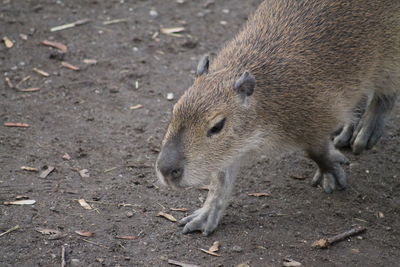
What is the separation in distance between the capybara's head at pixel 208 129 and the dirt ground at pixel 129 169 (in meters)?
0.44

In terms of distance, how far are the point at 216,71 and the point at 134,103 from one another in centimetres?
202

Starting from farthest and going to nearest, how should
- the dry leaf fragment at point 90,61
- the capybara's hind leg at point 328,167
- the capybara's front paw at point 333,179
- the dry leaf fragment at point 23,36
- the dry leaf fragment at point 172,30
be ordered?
the dry leaf fragment at point 172,30, the dry leaf fragment at point 23,36, the dry leaf fragment at point 90,61, the capybara's front paw at point 333,179, the capybara's hind leg at point 328,167

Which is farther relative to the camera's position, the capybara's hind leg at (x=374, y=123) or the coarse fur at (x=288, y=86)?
the capybara's hind leg at (x=374, y=123)

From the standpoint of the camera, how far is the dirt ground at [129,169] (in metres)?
5.09

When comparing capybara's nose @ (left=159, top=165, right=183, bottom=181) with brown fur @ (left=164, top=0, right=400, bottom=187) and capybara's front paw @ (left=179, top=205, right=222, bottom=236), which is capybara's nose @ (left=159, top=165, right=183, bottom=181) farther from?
capybara's front paw @ (left=179, top=205, right=222, bottom=236)

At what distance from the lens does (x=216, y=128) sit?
5.06 meters

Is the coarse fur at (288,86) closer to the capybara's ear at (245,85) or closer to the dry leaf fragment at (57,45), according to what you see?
the capybara's ear at (245,85)

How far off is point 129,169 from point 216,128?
1.44m

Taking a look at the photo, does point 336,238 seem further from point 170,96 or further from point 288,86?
point 170,96

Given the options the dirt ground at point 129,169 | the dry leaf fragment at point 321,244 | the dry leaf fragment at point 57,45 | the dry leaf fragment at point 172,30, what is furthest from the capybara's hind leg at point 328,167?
the dry leaf fragment at point 57,45

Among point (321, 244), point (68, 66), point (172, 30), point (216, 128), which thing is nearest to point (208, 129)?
point (216, 128)

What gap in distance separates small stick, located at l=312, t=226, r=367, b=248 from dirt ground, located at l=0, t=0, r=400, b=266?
5cm

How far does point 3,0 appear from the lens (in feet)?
29.3

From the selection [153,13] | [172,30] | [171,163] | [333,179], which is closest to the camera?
[171,163]
